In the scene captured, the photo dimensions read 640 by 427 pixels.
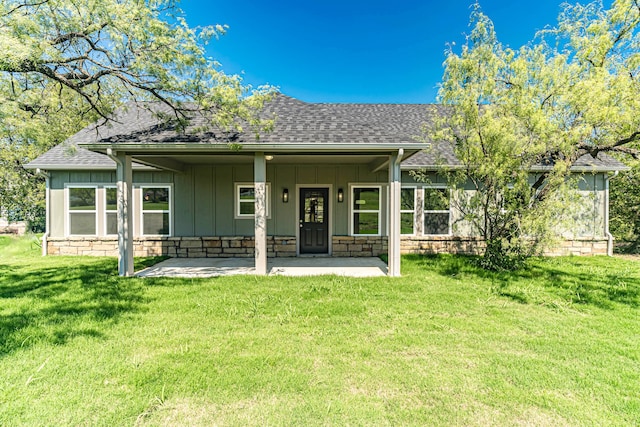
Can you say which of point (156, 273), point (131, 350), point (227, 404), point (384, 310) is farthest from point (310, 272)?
point (227, 404)

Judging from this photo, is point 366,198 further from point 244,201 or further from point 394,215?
point 244,201

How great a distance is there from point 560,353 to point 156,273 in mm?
Result: 7152

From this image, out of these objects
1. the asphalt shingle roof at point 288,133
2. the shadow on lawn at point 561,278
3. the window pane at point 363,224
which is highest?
the asphalt shingle roof at point 288,133

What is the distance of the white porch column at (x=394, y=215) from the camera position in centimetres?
628

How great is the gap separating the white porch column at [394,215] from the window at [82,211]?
28.4 ft

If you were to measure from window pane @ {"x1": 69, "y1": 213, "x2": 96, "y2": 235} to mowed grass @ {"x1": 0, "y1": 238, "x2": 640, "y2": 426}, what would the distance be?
369cm

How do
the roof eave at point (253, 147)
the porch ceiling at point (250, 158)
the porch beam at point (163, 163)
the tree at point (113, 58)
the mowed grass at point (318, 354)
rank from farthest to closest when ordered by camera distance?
the porch beam at point (163, 163) < the porch ceiling at point (250, 158) < the roof eave at point (253, 147) < the tree at point (113, 58) < the mowed grass at point (318, 354)

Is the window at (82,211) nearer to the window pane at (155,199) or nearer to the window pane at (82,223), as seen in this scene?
the window pane at (82,223)

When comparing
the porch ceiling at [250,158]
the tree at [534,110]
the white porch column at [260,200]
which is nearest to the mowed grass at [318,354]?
the white porch column at [260,200]

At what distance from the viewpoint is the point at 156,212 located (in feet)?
29.5

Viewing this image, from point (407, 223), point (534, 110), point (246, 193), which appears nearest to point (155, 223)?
point (246, 193)

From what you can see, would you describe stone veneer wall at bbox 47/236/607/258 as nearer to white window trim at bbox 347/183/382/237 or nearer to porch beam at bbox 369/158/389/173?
white window trim at bbox 347/183/382/237

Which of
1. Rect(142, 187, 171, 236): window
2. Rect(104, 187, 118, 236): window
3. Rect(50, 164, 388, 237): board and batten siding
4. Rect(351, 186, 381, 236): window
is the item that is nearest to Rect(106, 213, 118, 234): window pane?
Rect(104, 187, 118, 236): window

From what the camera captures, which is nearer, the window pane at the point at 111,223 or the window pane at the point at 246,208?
the window pane at the point at 111,223
